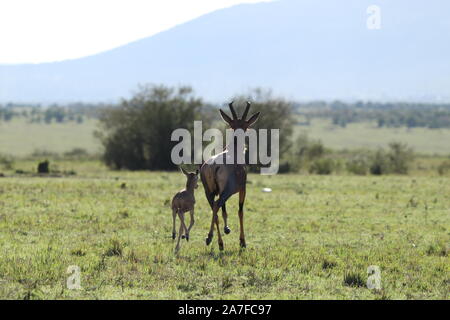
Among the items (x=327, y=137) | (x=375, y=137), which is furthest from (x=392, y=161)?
(x=375, y=137)

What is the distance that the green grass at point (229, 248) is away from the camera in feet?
36.6

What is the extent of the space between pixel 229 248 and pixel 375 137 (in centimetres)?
13015

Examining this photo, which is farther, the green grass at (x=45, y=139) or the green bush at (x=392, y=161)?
the green grass at (x=45, y=139)

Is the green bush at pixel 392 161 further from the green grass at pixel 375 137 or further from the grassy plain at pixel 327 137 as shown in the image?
the green grass at pixel 375 137

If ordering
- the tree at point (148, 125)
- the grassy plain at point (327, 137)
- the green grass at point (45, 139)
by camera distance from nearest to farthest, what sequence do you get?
1. the tree at point (148, 125)
2. the green grass at point (45, 139)
3. the grassy plain at point (327, 137)

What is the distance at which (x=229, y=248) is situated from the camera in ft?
49.2

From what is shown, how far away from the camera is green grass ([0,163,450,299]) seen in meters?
11.2

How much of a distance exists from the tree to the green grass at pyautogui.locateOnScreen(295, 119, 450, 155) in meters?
59.1

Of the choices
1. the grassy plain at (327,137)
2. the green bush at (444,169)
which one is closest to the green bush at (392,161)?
the green bush at (444,169)

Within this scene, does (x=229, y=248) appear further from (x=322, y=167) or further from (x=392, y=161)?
(x=392, y=161)

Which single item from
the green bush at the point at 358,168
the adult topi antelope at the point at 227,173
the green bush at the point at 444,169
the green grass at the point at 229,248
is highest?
the adult topi antelope at the point at 227,173

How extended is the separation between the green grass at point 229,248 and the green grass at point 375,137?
8803cm
